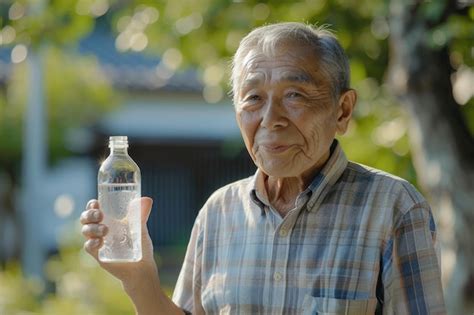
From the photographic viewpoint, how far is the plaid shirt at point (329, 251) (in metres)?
2.67

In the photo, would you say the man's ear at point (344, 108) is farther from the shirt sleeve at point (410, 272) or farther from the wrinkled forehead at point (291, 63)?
the shirt sleeve at point (410, 272)

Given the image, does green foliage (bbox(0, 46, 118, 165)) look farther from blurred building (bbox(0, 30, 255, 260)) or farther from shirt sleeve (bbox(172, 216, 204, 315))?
shirt sleeve (bbox(172, 216, 204, 315))

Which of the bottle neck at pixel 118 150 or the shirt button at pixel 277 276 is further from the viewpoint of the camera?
the bottle neck at pixel 118 150

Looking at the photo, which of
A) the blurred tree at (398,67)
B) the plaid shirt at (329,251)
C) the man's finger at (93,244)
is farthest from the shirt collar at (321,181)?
the blurred tree at (398,67)

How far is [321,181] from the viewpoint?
2807mm

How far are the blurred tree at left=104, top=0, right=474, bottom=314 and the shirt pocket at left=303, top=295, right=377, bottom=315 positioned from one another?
248 centimetres

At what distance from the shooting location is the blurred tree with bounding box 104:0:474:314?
17.9 ft

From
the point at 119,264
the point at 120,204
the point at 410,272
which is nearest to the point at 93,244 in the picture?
the point at 119,264

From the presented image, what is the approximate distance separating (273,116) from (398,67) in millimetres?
3084

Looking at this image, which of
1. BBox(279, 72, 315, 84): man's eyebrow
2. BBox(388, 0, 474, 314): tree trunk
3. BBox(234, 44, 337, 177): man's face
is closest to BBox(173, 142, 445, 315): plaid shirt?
BBox(234, 44, 337, 177): man's face

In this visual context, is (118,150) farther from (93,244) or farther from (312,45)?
(312,45)

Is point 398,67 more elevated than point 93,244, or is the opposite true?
point 398,67

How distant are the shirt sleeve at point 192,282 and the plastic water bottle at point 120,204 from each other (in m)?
0.18

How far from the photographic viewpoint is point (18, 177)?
Answer: 1656cm
